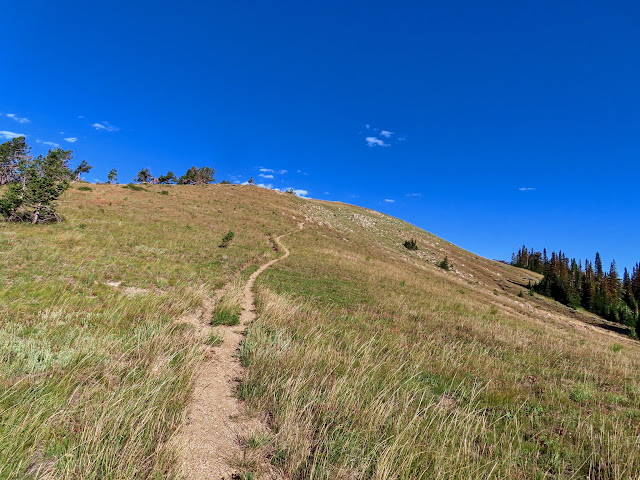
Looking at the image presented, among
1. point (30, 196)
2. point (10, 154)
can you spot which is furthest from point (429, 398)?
point (10, 154)

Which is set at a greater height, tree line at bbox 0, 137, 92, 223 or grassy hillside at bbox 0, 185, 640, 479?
tree line at bbox 0, 137, 92, 223

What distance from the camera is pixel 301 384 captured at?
5773 mm

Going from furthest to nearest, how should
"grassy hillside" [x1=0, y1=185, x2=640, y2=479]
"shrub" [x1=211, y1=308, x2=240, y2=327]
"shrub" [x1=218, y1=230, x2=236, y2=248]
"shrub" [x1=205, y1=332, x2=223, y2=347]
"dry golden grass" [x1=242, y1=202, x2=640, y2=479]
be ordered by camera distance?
"shrub" [x1=218, y1=230, x2=236, y2=248]
"shrub" [x1=211, y1=308, x2=240, y2=327]
"shrub" [x1=205, y1=332, x2=223, y2=347]
"dry golden grass" [x1=242, y1=202, x2=640, y2=479]
"grassy hillside" [x1=0, y1=185, x2=640, y2=479]

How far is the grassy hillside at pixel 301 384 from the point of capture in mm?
3848

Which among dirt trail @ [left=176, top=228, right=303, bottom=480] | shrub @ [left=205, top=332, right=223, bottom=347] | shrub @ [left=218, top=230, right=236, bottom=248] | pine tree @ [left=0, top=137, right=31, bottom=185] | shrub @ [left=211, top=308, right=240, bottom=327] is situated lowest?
dirt trail @ [left=176, top=228, right=303, bottom=480]

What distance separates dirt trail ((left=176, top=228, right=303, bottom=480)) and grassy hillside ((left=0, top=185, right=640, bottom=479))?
31 cm

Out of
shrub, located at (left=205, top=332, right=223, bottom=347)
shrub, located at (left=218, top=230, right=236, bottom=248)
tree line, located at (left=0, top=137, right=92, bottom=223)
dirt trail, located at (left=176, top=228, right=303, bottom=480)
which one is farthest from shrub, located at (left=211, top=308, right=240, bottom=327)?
tree line, located at (left=0, top=137, right=92, bottom=223)

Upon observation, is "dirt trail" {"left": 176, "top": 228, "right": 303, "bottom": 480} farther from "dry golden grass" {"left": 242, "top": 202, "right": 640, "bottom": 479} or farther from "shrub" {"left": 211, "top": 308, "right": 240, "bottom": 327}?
"shrub" {"left": 211, "top": 308, "right": 240, "bottom": 327}

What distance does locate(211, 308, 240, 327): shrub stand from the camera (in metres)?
10.6

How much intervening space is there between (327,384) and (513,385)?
19.7ft

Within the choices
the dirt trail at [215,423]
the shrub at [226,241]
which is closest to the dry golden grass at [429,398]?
the dirt trail at [215,423]

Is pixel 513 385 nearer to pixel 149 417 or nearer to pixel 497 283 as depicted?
pixel 149 417

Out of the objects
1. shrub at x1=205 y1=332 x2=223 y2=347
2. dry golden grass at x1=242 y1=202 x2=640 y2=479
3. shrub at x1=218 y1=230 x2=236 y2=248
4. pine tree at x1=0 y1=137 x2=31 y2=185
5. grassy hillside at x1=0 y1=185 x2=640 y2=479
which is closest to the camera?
grassy hillside at x1=0 y1=185 x2=640 y2=479

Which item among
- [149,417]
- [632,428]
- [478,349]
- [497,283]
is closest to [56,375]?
[149,417]
